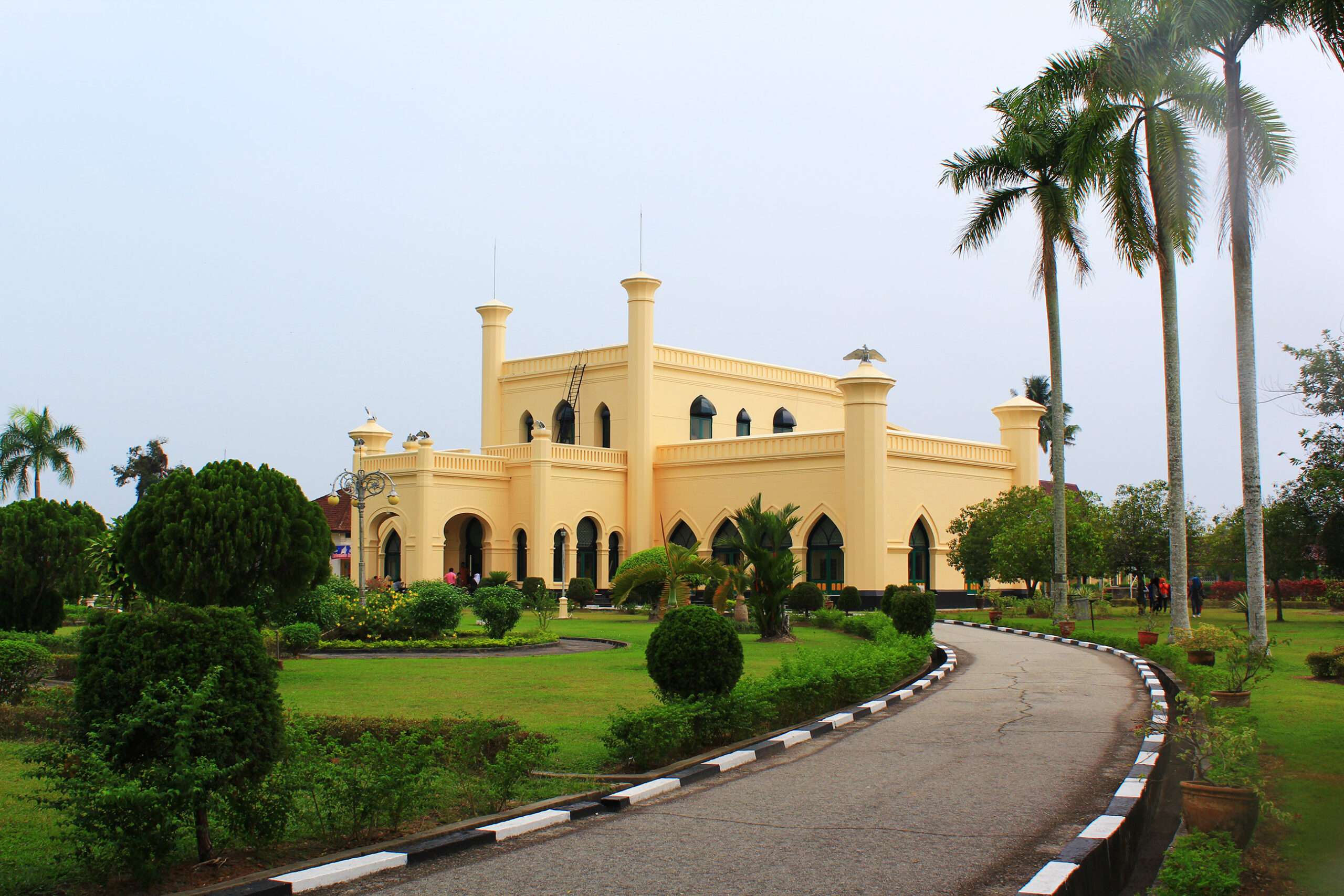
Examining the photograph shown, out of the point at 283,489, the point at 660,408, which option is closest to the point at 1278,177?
the point at 283,489

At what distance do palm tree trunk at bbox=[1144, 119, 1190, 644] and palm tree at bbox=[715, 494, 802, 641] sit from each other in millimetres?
6964

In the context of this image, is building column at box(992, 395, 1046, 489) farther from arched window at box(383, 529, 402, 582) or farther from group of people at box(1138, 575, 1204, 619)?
arched window at box(383, 529, 402, 582)

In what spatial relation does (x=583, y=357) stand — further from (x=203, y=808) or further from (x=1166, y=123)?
(x=203, y=808)

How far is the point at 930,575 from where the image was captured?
37.4m

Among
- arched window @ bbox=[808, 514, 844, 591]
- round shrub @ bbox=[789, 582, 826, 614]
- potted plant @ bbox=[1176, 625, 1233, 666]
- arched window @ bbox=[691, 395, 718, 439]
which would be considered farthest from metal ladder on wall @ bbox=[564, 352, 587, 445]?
potted plant @ bbox=[1176, 625, 1233, 666]

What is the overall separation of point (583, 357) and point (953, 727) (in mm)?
33371

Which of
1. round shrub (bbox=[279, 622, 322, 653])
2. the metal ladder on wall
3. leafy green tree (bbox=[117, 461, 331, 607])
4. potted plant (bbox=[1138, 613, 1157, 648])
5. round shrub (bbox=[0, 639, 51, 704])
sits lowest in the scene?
potted plant (bbox=[1138, 613, 1157, 648])

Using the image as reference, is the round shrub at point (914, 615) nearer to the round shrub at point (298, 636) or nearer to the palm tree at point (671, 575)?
the palm tree at point (671, 575)

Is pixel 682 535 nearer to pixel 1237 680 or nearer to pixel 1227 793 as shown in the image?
pixel 1237 680

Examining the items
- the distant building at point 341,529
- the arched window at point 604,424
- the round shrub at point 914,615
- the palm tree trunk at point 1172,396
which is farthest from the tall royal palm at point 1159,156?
the distant building at point 341,529

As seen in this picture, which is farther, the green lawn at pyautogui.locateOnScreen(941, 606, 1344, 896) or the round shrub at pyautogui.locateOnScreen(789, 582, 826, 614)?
the round shrub at pyautogui.locateOnScreen(789, 582, 826, 614)

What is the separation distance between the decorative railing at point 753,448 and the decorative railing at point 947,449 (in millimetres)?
1922

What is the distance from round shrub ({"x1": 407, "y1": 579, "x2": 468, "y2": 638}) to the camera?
21.2 m

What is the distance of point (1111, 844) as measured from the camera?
6246 mm
